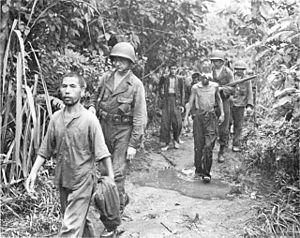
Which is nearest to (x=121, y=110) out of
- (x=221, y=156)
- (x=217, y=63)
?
(x=217, y=63)

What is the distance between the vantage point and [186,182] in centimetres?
774

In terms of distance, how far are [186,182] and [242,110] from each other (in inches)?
111

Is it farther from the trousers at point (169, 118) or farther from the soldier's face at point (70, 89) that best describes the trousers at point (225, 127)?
the soldier's face at point (70, 89)

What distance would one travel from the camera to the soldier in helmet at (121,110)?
527cm

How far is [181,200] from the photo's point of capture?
6586 mm

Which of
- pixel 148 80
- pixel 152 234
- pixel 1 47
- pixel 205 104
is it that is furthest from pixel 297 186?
pixel 148 80

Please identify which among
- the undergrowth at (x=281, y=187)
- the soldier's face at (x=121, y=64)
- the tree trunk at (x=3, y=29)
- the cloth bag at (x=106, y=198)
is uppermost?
the tree trunk at (x=3, y=29)

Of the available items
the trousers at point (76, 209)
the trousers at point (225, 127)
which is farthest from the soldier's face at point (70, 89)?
the trousers at point (225, 127)

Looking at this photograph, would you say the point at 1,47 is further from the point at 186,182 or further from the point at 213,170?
the point at 213,170

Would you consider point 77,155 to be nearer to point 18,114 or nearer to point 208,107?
point 18,114

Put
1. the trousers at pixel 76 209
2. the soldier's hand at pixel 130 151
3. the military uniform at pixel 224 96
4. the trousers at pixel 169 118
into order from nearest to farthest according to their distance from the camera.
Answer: the trousers at pixel 76 209 → the soldier's hand at pixel 130 151 → the military uniform at pixel 224 96 → the trousers at pixel 169 118

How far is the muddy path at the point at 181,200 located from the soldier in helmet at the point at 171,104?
0.62 m

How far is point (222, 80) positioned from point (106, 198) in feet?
17.3

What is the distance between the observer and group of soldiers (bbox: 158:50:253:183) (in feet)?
25.2
